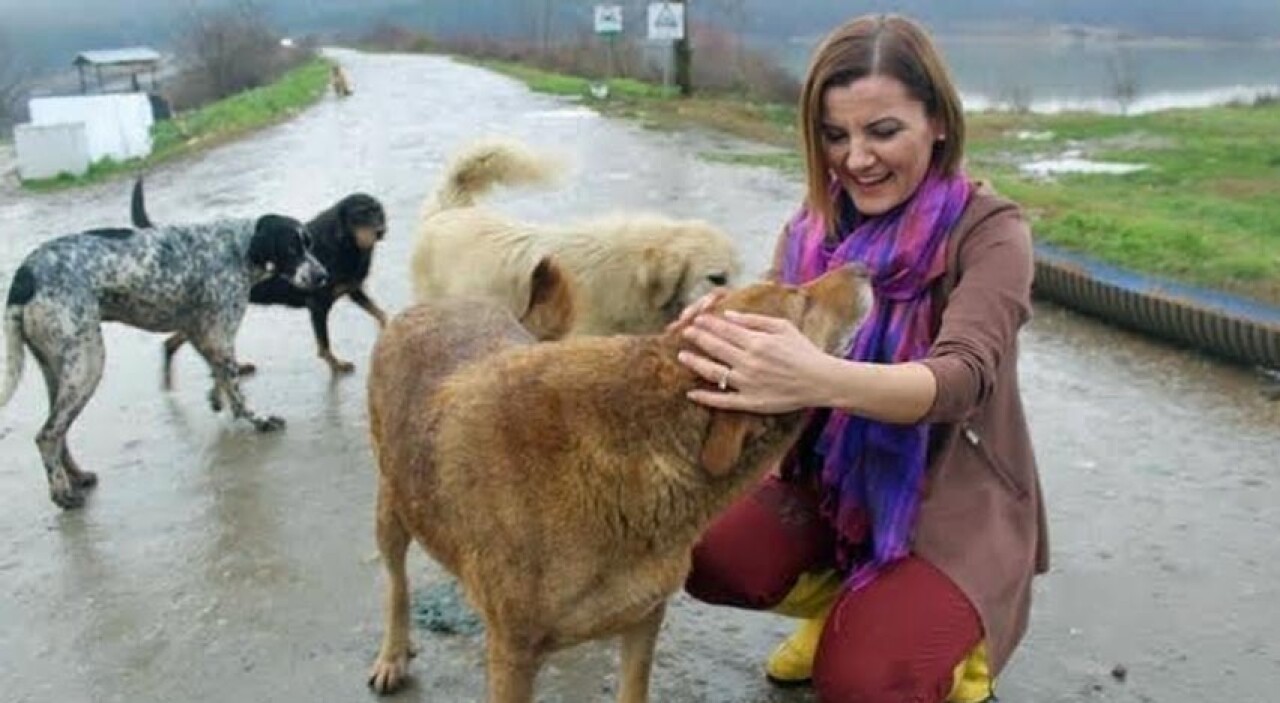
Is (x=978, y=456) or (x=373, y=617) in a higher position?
(x=978, y=456)

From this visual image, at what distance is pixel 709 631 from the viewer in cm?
409

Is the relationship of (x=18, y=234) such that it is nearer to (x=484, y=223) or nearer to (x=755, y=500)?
(x=484, y=223)

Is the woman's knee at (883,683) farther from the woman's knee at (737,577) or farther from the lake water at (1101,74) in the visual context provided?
the lake water at (1101,74)

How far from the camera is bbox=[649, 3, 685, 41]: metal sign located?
22547 millimetres

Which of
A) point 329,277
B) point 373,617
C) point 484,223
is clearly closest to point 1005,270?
point 373,617

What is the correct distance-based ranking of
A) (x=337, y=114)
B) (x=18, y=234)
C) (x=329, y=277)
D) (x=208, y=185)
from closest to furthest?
(x=329, y=277) → (x=18, y=234) → (x=208, y=185) → (x=337, y=114)

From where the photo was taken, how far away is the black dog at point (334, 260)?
704 cm

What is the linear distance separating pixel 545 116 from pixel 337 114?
5130 millimetres

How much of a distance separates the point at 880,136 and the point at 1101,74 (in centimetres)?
5109

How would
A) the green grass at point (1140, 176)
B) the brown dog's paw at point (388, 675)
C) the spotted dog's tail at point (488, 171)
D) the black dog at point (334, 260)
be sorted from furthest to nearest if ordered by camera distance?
the green grass at point (1140, 176) < the black dog at point (334, 260) < the spotted dog's tail at point (488, 171) < the brown dog's paw at point (388, 675)

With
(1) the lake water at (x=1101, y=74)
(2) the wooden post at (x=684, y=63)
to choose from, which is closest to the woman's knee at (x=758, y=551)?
(1) the lake water at (x=1101, y=74)

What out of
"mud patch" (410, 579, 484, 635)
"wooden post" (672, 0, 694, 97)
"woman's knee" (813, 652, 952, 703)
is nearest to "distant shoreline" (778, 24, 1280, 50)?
"wooden post" (672, 0, 694, 97)

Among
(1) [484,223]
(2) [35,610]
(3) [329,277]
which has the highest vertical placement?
(1) [484,223]

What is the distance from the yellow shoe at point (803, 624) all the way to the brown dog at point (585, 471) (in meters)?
0.70
